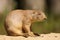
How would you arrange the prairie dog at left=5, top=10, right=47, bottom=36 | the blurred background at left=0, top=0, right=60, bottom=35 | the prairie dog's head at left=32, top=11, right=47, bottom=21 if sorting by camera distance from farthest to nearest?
the blurred background at left=0, top=0, right=60, bottom=35 → the prairie dog's head at left=32, top=11, right=47, bottom=21 → the prairie dog at left=5, top=10, right=47, bottom=36

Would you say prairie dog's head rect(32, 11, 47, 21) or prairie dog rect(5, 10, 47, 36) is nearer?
prairie dog rect(5, 10, 47, 36)

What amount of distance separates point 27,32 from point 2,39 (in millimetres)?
641

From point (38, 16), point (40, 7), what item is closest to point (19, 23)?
point (38, 16)

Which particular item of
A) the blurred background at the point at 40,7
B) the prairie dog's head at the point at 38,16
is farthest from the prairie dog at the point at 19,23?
the blurred background at the point at 40,7

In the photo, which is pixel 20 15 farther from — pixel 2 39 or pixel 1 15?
pixel 1 15

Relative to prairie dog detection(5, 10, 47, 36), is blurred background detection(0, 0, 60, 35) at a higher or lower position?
lower

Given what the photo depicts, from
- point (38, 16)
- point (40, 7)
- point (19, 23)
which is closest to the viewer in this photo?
point (19, 23)

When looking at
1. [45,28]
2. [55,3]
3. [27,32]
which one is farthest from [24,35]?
[55,3]

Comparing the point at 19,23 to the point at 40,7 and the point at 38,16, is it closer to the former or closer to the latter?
the point at 38,16

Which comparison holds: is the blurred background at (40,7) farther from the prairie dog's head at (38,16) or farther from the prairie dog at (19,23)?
the prairie dog at (19,23)

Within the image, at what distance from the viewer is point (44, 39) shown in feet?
28.5

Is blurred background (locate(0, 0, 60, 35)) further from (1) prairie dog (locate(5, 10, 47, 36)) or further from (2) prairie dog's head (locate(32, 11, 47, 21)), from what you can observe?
(1) prairie dog (locate(5, 10, 47, 36))

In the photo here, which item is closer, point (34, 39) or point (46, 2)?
point (34, 39)

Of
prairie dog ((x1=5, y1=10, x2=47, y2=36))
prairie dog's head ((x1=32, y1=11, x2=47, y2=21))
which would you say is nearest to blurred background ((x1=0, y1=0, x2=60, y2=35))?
prairie dog's head ((x1=32, y1=11, x2=47, y2=21))
